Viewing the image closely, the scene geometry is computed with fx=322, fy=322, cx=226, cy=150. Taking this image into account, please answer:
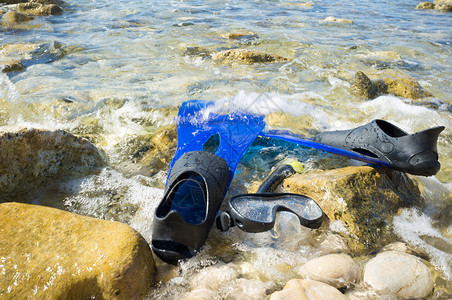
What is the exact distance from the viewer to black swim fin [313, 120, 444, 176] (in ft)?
7.20

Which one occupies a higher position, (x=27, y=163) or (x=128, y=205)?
(x=27, y=163)

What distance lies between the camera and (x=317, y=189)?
2.22m

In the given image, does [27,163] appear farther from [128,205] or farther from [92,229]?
[92,229]

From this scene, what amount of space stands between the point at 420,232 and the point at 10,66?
20.3 feet

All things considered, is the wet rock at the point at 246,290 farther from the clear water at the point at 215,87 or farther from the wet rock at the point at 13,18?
the wet rock at the point at 13,18

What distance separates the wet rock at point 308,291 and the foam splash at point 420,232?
767 millimetres

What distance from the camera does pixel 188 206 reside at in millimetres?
2141

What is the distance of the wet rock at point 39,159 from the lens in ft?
7.47

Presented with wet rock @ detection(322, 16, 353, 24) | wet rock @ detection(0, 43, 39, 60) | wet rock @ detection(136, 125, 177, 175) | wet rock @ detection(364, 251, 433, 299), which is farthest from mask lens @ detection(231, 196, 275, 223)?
wet rock @ detection(322, 16, 353, 24)

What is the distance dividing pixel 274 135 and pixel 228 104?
0.85 metres

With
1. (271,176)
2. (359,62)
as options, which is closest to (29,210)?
(271,176)

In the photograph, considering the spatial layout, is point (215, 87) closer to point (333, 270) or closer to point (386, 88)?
point (386, 88)

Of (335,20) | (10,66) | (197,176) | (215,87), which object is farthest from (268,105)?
(335,20)

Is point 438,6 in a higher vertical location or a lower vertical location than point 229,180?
higher
